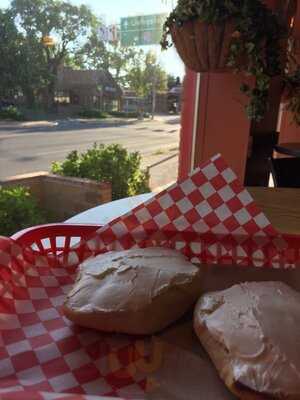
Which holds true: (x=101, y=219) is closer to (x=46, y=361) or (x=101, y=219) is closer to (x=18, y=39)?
(x=46, y=361)

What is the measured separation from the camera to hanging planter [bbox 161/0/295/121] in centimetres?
113

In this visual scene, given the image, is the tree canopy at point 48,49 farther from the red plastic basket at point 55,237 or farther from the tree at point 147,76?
the red plastic basket at point 55,237

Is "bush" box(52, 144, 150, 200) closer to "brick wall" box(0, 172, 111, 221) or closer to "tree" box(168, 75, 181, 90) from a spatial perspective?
"brick wall" box(0, 172, 111, 221)

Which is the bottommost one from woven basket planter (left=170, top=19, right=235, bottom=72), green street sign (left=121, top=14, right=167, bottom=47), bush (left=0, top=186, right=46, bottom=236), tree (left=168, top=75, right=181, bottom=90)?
bush (left=0, top=186, right=46, bottom=236)

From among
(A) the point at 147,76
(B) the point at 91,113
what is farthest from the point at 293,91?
(B) the point at 91,113

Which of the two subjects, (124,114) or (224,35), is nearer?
(224,35)

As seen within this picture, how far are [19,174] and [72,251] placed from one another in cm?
154

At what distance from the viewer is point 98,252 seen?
759 mm

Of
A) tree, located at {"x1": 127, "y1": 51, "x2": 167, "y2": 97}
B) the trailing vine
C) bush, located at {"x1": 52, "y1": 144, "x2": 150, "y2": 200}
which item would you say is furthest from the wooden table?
bush, located at {"x1": 52, "y1": 144, "x2": 150, "y2": 200}

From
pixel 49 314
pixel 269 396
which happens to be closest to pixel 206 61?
pixel 49 314

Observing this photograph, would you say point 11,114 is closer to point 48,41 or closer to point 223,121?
point 48,41

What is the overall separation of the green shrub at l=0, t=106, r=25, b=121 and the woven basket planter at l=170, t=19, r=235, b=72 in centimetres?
75

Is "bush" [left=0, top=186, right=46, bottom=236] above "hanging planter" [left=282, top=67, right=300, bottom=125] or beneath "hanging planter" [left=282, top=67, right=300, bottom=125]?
beneath

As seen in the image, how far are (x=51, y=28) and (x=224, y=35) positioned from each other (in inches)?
32.1
